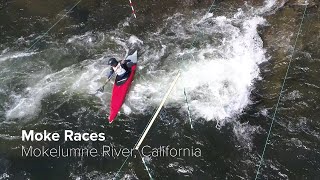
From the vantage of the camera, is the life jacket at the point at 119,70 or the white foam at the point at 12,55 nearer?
the life jacket at the point at 119,70

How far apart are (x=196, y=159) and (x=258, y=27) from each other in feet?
17.1

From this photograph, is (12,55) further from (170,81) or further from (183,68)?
(183,68)

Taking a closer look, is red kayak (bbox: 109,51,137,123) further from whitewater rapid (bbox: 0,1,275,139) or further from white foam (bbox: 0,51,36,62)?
white foam (bbox: 0,51,36,62)

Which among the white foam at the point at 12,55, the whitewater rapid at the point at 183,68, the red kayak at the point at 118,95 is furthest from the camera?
the white foam at the point at 12,55

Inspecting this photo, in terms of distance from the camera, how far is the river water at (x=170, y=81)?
955 centimetres

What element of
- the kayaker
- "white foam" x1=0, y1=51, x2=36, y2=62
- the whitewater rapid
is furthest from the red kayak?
"white foam" x1=0, y1=51, x2=36, y2=62

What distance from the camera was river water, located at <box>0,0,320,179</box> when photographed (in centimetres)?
955

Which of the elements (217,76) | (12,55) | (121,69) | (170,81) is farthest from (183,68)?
(12,55)

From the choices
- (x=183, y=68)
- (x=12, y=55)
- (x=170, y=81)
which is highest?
(x=12, y=55)

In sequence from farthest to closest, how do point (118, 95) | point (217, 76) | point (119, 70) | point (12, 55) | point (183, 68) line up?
point (12, 55) → point (183, 68) → point (217, 76) → point (119, 70) → point (118, 95)

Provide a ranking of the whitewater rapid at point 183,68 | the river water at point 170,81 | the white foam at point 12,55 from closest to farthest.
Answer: the river water at point 170,81 → the whitewater rapid at point 183,68 → the white foam at point 12,55

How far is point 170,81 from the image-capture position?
11.3 meters

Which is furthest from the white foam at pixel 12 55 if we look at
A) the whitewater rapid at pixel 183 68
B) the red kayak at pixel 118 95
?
the red kayak at pixel 118 95

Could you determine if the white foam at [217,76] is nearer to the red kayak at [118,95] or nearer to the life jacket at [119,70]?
the red kayak at [118,95]
